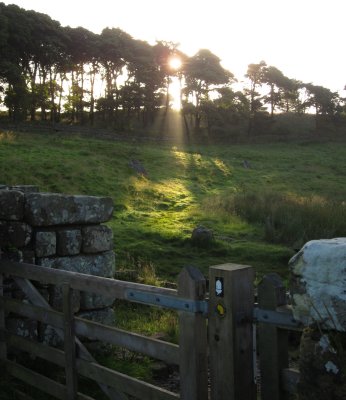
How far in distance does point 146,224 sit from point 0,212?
30.8 ft

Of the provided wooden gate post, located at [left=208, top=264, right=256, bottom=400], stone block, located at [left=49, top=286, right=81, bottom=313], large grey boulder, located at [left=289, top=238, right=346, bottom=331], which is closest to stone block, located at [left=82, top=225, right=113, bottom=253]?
stone block, located at [left=49, top=286, right=81, bottom=313]

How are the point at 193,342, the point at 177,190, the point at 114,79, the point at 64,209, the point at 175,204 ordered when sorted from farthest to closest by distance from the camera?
the point at 114,79, the point at 177,190, the point at 175,204, the point at 64,209, the point at 193,342

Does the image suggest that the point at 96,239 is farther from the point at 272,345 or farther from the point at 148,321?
the point at 272,345

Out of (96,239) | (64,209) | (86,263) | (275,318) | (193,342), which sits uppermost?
(64,209)

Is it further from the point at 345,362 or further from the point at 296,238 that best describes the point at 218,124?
the point at 345,362

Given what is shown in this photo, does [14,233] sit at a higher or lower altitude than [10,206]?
lower

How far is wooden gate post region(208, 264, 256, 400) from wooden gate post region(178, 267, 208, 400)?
0.32 feet

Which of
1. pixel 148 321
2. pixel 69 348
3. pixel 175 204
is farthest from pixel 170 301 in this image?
pixel 175 204

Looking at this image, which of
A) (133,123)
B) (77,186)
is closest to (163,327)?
(77,186)

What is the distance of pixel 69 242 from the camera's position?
5254mm

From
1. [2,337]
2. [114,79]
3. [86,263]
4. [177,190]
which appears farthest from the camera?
[114,79]

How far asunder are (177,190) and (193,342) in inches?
745

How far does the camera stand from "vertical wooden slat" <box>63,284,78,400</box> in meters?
3.70

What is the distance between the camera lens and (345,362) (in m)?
2.10
